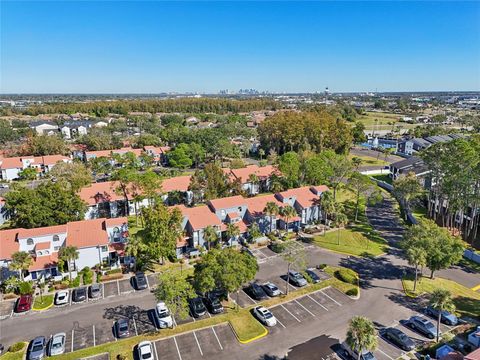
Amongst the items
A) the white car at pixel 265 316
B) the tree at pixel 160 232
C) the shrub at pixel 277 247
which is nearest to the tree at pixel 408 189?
the shrub at pixel 277 247

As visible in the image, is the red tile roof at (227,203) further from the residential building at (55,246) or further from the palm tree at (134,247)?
the residential building at (55,246)

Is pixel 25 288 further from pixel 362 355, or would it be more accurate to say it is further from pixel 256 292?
pixel 362 355

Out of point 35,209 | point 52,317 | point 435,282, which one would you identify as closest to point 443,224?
point 435,282

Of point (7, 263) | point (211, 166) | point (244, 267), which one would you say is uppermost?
point (211, 166)

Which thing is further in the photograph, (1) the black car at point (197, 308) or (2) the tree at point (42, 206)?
(2) the tree at point (42, 206)

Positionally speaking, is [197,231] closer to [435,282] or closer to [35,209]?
[35,209]

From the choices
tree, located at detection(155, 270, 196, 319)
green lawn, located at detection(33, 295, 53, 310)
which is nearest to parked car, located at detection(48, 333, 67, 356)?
green lawn, located at detection(33, 295, 53, 310)

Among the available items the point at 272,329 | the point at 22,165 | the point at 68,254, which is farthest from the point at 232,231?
the point at 22,165
